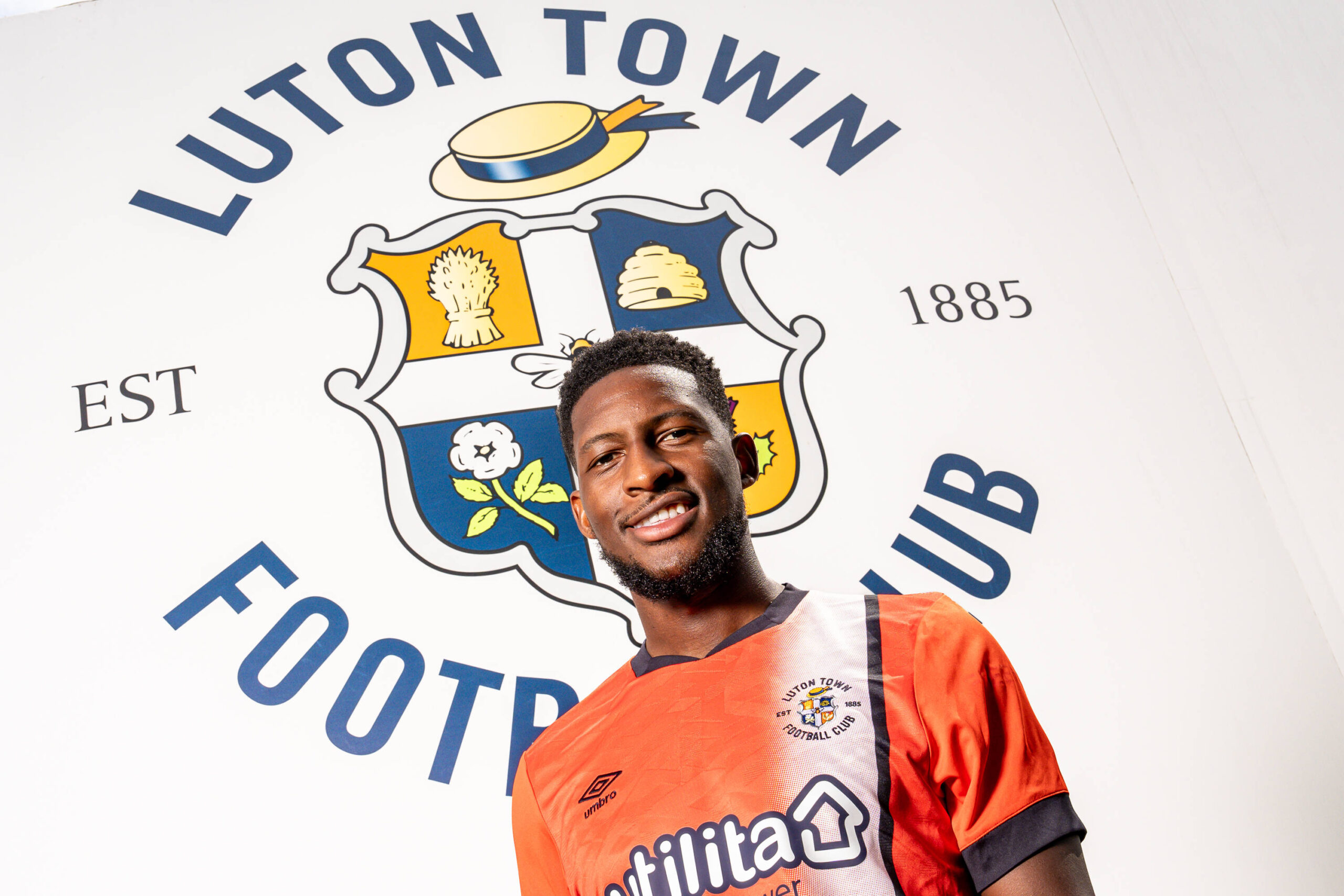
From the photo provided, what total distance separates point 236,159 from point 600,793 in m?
1.23

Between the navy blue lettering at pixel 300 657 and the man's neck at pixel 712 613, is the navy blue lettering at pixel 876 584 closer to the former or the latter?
the man's neck at pixel 712 613

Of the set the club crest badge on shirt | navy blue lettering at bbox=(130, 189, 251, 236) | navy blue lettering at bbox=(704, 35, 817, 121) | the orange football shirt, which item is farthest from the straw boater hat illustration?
the club crest badge on shirt

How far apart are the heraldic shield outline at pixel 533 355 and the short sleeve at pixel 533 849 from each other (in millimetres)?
255

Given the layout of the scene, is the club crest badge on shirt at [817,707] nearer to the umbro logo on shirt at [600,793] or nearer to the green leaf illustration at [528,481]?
the umbro logo on shirt at [600,793]

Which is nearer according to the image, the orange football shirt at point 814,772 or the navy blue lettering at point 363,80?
the orange football shirt at point 814,772

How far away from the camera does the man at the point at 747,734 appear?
3.35 ft

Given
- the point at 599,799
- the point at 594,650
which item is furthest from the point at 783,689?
the point at 594,650

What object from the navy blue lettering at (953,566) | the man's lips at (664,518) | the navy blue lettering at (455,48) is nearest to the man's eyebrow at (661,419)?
the man's lips at (664,518)

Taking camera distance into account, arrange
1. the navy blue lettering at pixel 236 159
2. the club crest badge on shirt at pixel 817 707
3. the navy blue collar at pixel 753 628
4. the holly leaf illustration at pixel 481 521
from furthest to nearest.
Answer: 1. the navy blue lettering at pixel 236 159
2. the holly leaf illustration at pixel 481 521
3. the navy blue collar at pixel 753 628
4. the club crest badge on shirt at pixel 817 707

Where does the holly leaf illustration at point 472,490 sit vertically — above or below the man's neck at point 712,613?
A: above

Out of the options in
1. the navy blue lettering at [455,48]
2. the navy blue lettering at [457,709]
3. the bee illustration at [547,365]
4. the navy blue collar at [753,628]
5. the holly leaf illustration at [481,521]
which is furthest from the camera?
the navy blue lettering at [455,48]

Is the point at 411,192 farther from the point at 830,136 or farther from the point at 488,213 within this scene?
the point at 830,136

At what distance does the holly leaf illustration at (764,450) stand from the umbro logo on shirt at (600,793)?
55 centimetres

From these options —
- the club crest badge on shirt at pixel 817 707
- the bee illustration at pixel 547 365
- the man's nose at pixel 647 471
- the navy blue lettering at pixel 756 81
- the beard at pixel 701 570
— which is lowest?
the club crest badge on shirt at pixel 817 707
